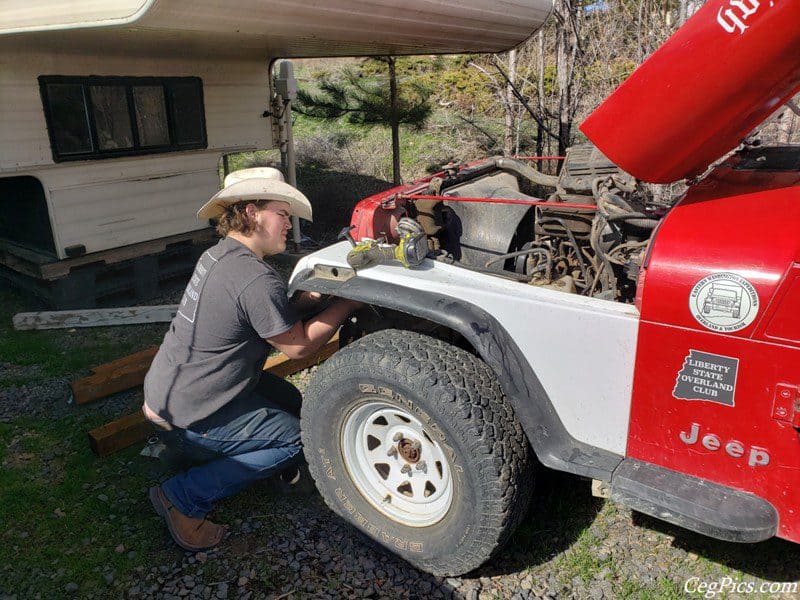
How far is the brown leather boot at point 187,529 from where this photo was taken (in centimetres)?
299

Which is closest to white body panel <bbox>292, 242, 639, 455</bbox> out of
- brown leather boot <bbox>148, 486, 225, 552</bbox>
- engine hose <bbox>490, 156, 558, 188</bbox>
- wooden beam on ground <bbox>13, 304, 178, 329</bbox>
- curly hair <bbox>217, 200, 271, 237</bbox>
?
curly hair <bbox>217, 200, 271, 237</bbox>

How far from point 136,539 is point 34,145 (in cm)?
386

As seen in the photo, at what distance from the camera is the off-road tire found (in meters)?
2.53

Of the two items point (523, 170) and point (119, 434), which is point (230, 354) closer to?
point (119, 434)

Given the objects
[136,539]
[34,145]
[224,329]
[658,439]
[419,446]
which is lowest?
[136,539]

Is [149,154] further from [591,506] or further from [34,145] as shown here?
[591,506]

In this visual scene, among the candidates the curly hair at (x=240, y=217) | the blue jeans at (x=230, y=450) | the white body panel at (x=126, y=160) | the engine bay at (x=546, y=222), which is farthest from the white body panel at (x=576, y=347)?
the white body panel at (x=126, y=160)

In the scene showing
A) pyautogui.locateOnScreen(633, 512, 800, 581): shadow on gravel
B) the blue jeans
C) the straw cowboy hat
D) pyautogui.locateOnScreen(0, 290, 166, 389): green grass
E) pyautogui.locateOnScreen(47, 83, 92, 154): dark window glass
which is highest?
pyautogui.locateOnScreen(47, 83, 92, 154): dark window glass

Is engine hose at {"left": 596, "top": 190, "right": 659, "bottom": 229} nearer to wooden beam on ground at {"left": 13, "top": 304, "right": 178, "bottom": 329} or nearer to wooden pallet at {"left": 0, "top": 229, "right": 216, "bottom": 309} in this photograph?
wooden beam on ground at {"left": 13, "top": 304, "right": 178, "bottom": 329}

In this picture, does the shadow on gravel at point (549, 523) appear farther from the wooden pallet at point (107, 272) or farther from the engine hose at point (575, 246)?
the wooden pallet at point (107, 272)

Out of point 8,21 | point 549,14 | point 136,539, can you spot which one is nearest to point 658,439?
point 136,539

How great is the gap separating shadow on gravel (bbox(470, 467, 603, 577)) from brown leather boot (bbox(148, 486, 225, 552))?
1.25 metres

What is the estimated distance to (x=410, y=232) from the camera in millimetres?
3016

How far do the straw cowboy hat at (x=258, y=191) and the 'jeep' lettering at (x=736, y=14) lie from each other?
1.87 metres
